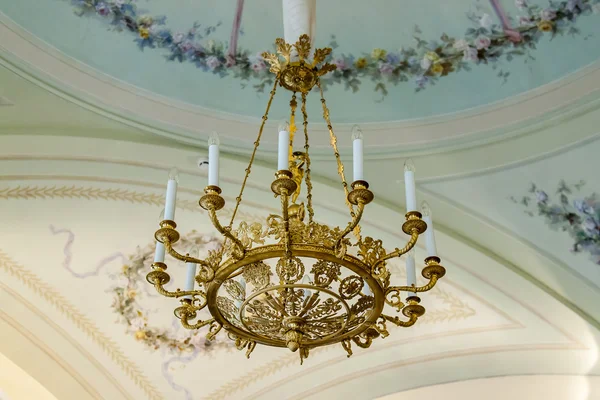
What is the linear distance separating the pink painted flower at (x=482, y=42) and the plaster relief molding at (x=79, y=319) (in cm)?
377

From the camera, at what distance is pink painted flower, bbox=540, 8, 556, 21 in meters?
4.71

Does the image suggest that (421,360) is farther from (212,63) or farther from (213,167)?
(213,167)

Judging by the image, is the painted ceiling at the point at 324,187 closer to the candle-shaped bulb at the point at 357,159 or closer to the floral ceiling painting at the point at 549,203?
the floral ceiling painting at the point at 549,203

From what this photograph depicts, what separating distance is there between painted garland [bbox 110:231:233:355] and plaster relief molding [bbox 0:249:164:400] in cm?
22

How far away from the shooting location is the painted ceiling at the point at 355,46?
475 centimetres

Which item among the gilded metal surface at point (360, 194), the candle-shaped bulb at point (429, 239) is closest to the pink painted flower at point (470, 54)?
the candle-shaped bulb at point (429, 239)

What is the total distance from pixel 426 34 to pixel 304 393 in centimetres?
325

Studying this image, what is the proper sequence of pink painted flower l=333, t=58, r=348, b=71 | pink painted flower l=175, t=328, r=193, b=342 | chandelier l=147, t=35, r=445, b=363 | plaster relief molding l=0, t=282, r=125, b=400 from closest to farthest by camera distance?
chandelier l=147, t=35, r=445, b=363 → pink painted flower l=333, t=58, r=348, b=71 → plaster relief molding l=0, t=282, r=125, b=400 → pink painted flower l=175, t=328, r=193, b=342

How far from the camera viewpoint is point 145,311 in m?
6.25

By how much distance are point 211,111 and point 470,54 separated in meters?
1.78

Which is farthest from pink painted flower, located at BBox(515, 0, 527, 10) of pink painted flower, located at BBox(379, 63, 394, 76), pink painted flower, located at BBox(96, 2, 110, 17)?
pink painted flower, located at BBox(96, 2, 110, 17)

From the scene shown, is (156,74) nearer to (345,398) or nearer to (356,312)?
(356,312)

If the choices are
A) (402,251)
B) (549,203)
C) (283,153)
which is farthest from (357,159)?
(549,203)

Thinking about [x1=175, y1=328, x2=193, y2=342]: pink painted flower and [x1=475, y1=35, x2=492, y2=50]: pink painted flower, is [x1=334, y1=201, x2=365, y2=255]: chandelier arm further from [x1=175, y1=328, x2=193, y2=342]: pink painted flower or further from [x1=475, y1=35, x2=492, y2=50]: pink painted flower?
[x1=175, y1=328, x2=193, y2=342]: pink painted flower
